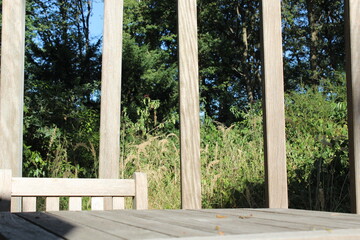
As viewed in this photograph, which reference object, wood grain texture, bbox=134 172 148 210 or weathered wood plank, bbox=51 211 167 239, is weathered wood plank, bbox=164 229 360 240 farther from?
wood grain texture, bbox=134 172 148 210

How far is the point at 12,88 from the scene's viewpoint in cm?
144

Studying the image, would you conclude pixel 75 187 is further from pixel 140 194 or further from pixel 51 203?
pixel 140 194

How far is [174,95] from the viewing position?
12.1 metres

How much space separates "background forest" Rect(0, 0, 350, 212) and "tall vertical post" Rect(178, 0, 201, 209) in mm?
461

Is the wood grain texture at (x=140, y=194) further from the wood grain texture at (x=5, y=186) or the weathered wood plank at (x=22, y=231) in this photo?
the weathered wood plank at (x=22, y=231)

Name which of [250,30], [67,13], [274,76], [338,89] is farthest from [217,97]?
[274,76]

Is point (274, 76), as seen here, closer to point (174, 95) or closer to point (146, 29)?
point (174, 95)

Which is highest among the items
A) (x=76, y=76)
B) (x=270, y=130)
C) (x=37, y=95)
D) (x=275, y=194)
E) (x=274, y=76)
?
(x=76, y=76)

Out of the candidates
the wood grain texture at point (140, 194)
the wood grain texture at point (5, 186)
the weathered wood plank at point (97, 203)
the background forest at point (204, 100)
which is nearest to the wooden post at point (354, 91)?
the background forest at point (204, 100)

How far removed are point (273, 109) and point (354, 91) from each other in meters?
0.26

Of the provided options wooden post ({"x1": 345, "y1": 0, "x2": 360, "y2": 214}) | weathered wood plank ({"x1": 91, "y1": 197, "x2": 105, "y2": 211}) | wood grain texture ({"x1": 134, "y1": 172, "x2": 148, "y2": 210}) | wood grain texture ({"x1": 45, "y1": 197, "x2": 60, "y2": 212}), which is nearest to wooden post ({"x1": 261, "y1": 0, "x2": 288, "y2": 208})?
wooden post ({"x1": 345, "y1": 0, "x2": 360, "y2": 214})

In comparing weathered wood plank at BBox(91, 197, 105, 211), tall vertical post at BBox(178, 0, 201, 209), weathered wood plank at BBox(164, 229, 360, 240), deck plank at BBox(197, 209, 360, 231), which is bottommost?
weathered wood plank at BBox(91, 197, 105, 211)

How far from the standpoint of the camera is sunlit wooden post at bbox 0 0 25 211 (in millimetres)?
1432

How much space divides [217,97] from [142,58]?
11.3ft
